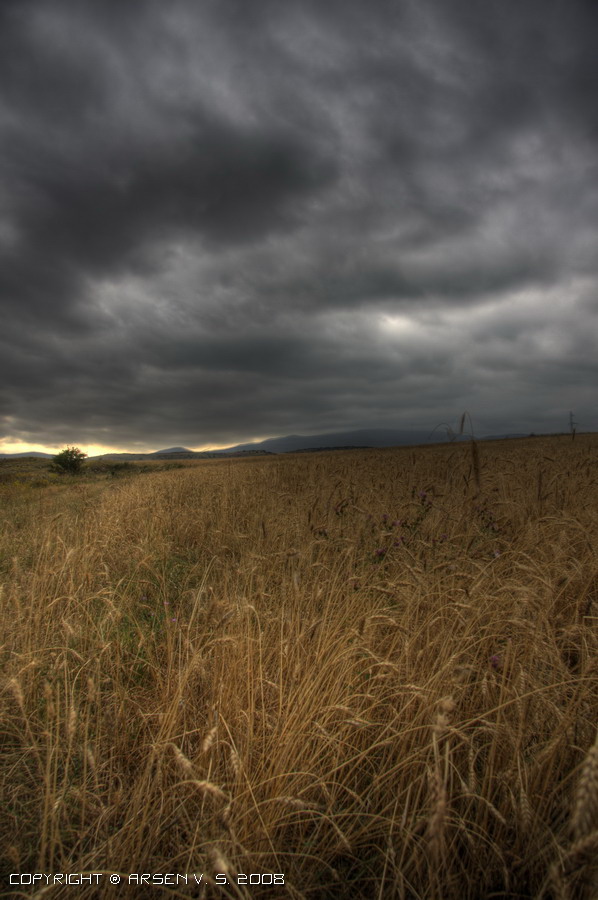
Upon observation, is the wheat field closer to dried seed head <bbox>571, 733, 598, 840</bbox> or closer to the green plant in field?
dried seed head <bbox>571, 733, 598, 840</bbox>

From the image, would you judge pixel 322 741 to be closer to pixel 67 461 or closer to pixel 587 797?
pixel 587 797

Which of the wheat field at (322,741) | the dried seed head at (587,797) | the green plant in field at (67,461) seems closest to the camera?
the dried seed head at (587,797)

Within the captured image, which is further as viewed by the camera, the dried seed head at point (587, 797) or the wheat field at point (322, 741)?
the wheat field at point (322, 741)

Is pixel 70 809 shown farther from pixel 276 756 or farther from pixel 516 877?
pixel 516 877

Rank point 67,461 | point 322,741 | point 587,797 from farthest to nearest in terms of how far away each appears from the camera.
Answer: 1. point 67,461
2. point 322,741
3. point 587,797

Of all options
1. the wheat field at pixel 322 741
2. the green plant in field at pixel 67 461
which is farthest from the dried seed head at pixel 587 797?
the green plant in field at pixel 67 461

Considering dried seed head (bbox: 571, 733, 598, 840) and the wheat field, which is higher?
dried seed head (bbox: 571, 733, 598, 840)

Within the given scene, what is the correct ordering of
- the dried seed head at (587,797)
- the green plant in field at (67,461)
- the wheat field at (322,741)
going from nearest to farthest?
the dried seed head at (587,797), the wheat field at (322,741), the green plant in field at (67,461)

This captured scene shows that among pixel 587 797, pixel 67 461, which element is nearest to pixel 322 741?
pixel 587 797

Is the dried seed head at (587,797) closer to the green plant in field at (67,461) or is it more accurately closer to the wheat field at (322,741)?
the wheat field at (322,741)

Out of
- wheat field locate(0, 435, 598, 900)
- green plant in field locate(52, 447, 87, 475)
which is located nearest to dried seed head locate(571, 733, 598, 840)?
wheat field locate(0, 435, 598, 900)

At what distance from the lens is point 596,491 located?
25.6 feet

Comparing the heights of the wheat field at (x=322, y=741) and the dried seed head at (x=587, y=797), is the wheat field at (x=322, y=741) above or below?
below

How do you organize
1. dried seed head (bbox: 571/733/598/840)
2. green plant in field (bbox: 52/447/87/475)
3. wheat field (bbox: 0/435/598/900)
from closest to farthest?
dried seed head (bbox: 571/733/598/840) < wheat field (bbox: 0/435/598/900) < green plant in field (bbox: 52/447/87/475)
